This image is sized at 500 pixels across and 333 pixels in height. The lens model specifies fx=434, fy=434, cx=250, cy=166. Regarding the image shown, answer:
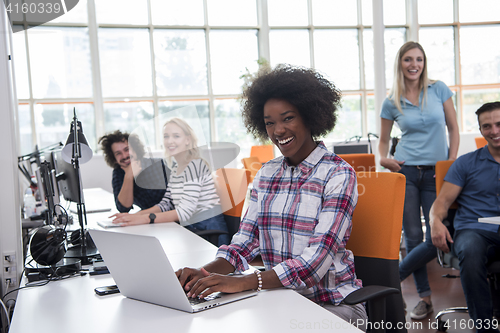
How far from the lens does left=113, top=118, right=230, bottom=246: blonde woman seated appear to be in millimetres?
2338

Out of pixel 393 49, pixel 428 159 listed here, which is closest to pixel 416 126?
pixel 428 159

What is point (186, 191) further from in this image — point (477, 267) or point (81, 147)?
point (477, 267)

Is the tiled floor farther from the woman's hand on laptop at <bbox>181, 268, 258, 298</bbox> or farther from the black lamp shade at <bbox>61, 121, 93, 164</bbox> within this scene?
the black lamp shade at <bbox>61, 121, 93, 164</bbox>

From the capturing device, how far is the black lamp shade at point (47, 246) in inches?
59.3

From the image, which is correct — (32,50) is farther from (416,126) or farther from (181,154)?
(416,126)

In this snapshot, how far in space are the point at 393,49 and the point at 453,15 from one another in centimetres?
147

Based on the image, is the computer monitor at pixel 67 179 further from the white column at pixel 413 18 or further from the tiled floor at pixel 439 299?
the white column at pixel 413 18

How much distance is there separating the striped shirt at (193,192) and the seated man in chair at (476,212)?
48.1 inches

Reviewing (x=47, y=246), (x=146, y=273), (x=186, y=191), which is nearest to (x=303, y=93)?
(x=146, y=273)

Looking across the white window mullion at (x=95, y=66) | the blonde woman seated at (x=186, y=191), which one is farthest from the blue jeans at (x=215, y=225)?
the white window mullion at (x=95, y=66)

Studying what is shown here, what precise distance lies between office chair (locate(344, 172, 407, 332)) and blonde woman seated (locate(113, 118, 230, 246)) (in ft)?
3.53

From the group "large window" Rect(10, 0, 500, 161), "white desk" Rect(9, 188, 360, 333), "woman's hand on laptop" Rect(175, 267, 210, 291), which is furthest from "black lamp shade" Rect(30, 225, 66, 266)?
"large window" Rect(10, 0, 500, 161)

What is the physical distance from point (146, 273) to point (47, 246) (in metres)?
0.64

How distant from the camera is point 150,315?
3.46 feet
